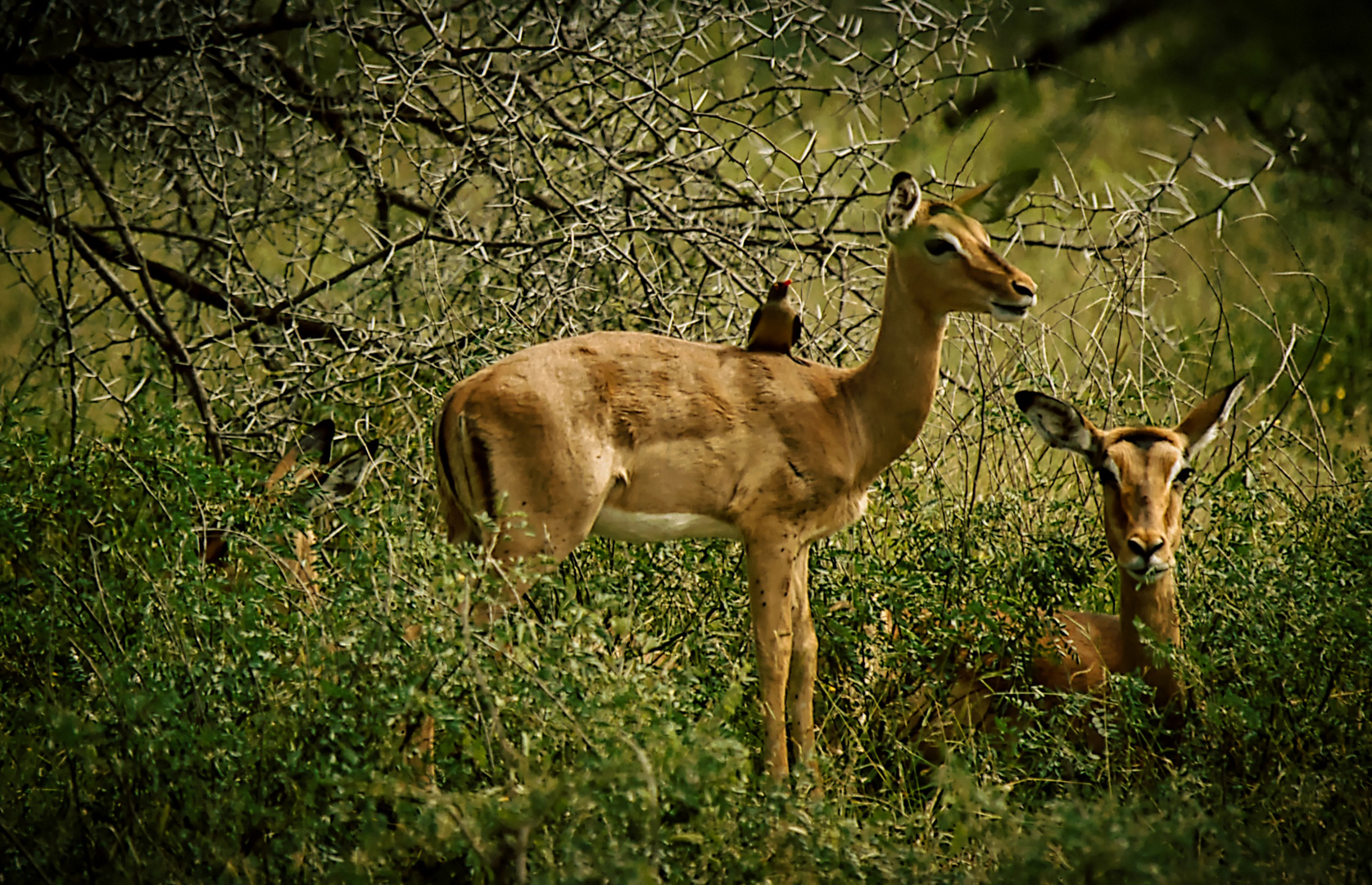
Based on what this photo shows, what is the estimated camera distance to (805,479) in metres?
4.15

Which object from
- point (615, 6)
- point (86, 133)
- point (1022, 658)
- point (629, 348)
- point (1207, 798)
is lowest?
point (1207, 798)

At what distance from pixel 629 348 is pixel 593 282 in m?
1.99

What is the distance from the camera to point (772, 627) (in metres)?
4.13

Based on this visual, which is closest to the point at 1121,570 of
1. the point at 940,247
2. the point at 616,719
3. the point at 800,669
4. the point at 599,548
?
the point at 800,669

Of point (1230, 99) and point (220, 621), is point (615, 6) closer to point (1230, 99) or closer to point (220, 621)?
point (220, 621)

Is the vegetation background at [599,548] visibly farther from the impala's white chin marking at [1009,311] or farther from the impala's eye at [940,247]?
the impala's white chin marking at [1009,311]

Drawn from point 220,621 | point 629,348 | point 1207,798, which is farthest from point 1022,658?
point 220,621

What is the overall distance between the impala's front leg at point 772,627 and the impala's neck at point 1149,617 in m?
1.13

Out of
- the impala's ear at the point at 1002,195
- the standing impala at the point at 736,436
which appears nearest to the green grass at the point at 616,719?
the standing impala at the point at 736,436

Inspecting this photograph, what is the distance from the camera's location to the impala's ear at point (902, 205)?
407 centimetres

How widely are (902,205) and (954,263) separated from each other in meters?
0.24

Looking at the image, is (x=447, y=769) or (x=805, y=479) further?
(x=805, y=479)

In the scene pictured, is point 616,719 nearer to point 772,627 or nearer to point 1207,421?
point 772,627

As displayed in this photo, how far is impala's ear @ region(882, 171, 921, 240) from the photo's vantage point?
407 cm
